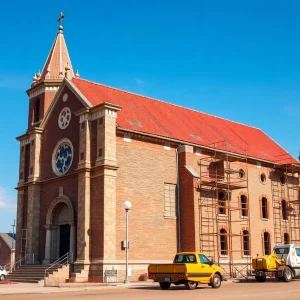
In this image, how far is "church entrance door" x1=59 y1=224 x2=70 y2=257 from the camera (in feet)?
115

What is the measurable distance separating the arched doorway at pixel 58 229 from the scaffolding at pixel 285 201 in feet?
59.7

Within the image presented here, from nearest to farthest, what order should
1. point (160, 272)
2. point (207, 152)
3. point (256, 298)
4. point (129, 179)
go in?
point (256, 298), point (160, 272), point (129, 179), point (207, 152)

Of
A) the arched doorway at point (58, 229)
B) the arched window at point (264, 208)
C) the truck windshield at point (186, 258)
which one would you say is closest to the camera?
the truck windshield at point (186, 258)

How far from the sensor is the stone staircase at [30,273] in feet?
107

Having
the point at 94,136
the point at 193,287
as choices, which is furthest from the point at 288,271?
the point at 94,136

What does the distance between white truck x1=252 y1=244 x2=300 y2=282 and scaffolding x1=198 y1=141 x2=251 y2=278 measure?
230 inches

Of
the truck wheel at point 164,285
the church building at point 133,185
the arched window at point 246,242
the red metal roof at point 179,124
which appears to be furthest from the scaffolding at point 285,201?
the truck wheel at point 164,285

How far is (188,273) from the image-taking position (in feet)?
78.2

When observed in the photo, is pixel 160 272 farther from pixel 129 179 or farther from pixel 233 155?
pixel 233 155

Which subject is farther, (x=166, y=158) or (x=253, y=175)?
(x=253, y=175)

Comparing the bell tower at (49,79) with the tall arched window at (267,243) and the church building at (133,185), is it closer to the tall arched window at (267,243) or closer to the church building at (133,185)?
the church building at (133,185)

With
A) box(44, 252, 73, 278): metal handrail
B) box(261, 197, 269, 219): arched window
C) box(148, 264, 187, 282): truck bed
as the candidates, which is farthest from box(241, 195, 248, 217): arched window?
box(148, 264, 187, 282): truck bed

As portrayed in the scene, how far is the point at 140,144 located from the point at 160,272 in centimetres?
1245

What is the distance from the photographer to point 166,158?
119 feet
